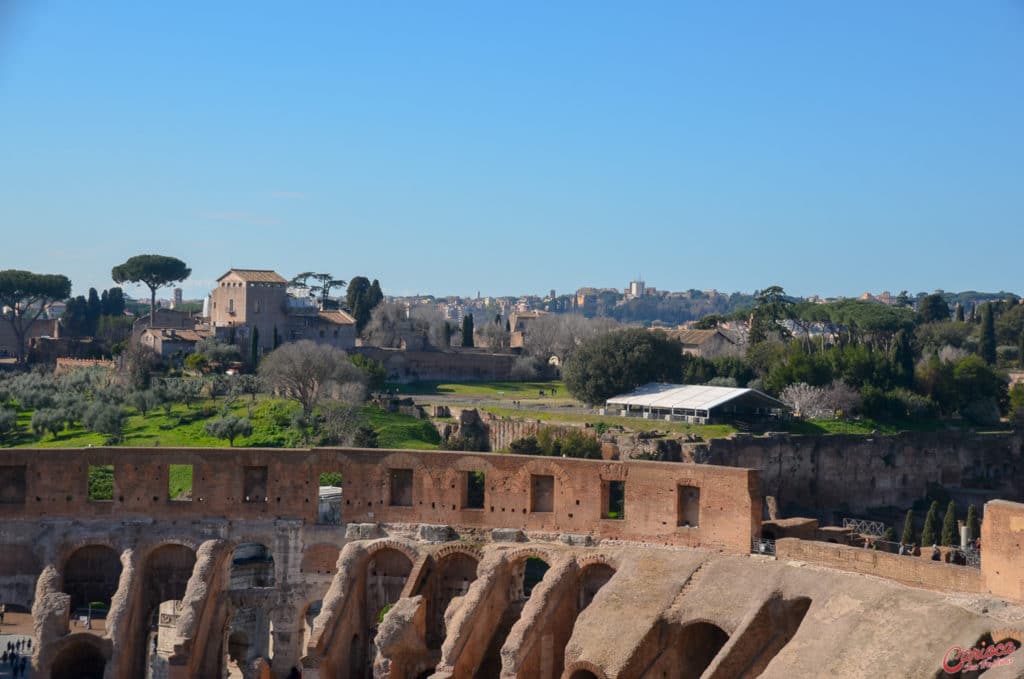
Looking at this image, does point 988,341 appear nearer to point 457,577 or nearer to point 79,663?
point 457,577

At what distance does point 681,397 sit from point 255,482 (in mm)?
28688

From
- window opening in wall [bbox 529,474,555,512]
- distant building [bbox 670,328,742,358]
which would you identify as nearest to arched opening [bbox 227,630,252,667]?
window opening in wall [bbox 529,474,555,512]

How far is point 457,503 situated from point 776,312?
5293cm

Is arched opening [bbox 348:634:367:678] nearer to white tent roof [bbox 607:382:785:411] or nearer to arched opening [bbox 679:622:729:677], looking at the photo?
arched opening [bbox 679:622:729:677]

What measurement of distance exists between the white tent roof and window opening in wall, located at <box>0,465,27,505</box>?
1200 inches

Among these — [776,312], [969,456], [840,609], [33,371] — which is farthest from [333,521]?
[776,312]

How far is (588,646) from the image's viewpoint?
25359 mm

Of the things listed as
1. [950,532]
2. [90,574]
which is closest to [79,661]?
[90,574]

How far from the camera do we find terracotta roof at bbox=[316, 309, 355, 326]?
255 feet

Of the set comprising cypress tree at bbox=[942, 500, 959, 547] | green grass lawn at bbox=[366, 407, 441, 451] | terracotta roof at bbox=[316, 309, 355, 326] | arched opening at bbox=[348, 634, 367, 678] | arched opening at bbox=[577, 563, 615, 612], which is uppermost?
terracotta roof at bbox=[316, 309, 355, 326]

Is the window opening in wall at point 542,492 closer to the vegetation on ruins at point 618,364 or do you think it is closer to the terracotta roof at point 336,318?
the vegetation on ruins at point 618,364

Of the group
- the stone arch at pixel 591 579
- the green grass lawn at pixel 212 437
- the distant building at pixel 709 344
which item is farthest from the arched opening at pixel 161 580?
the distant building at pixel 709 344

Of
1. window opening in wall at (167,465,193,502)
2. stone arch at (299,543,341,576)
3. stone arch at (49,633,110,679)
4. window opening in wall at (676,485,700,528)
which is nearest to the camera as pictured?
stone arch at (49,633,110,679)

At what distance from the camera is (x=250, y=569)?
3616 centimetres
